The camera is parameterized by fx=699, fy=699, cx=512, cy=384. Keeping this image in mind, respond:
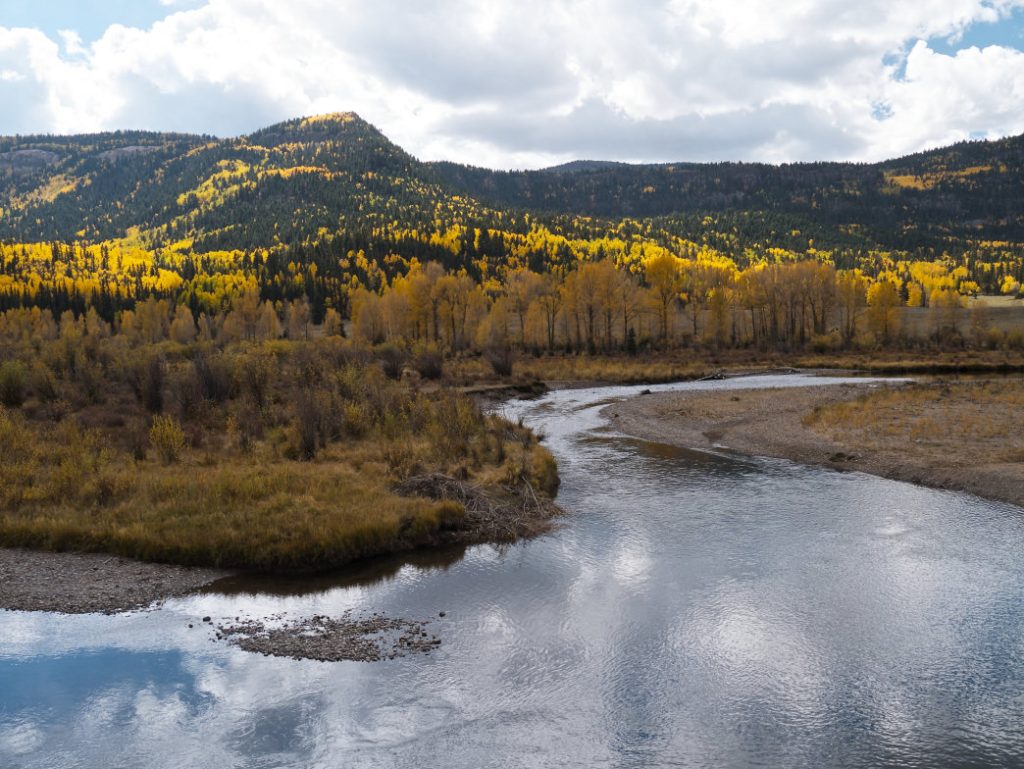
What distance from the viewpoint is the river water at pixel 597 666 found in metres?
11.0

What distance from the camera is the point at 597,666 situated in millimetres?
13453

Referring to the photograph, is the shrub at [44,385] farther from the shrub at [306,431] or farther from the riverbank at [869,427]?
the riverbank at [869,427]

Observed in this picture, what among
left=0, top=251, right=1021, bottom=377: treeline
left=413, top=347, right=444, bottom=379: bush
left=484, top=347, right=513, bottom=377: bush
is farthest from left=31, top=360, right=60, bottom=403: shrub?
left=0, top=251, right=1021, bottom=377: treeline

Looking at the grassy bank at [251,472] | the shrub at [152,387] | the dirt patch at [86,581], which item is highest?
the shrub at [152,387]

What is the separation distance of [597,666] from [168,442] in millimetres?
21402

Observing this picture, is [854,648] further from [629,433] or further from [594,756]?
[629,433]

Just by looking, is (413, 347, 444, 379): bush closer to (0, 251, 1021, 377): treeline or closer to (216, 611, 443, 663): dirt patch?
(0, 251, 1021, 377): treeline

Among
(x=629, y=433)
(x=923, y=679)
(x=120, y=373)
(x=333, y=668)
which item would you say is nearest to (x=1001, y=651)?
(x=923, y=679)

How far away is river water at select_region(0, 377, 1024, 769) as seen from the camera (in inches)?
432

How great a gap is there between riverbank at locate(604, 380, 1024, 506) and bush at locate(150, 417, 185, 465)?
76.7 ft

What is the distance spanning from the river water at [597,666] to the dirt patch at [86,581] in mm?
518

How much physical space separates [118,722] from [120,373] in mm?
40188

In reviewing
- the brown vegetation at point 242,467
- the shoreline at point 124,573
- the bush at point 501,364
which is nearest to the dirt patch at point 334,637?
the shoreline at point 124,573

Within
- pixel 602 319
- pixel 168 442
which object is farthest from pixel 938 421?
pixel 602 319
